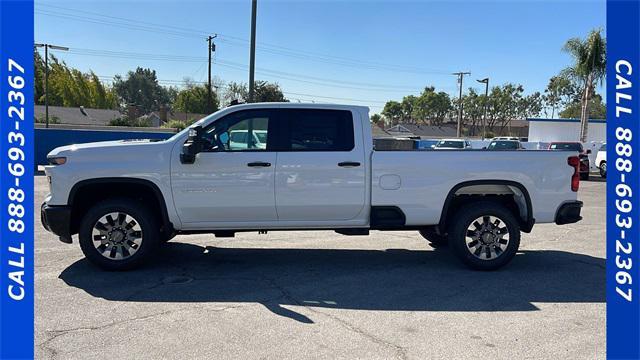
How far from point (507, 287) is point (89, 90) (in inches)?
3180

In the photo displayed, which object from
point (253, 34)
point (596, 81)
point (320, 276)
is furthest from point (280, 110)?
point (596, 81)

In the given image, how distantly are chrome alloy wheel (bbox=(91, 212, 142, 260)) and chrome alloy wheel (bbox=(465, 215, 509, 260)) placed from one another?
4.10 metres

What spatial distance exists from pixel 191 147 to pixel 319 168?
1.51 meters

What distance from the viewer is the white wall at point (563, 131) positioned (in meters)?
36.6

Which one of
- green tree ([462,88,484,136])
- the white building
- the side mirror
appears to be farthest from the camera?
green tree ([462,88,484,136])

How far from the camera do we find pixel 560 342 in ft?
13.3

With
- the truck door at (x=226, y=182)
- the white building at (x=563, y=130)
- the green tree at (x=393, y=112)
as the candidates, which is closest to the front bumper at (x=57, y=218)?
the truck door at (x=226, y=182)

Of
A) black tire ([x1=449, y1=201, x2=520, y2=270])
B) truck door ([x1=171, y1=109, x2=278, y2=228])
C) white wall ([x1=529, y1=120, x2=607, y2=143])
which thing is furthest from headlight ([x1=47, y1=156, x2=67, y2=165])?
white wall ([x1=529, y1=120, x2=607, y2=143])

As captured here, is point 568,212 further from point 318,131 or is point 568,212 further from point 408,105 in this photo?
point 408,105

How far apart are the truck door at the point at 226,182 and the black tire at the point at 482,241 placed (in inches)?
92.1

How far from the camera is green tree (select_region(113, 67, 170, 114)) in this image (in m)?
121

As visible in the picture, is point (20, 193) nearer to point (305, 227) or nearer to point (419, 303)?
point (305, 227)

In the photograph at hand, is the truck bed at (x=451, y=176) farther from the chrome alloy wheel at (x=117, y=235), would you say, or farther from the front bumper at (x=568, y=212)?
the chrome alloy wheel at (x=117, y=235)

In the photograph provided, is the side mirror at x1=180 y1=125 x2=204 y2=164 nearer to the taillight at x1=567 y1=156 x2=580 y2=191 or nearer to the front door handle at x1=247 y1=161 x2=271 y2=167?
the front door handle at x1=247 y1=161 x2=271 y2=167
